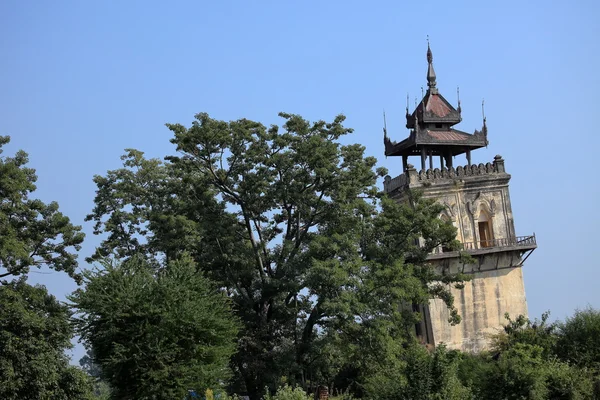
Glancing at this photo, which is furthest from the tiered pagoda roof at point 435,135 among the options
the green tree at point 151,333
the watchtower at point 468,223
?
the green tree at point 151,333

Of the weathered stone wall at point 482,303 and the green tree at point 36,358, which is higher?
the weathered stone wall at point 482,303

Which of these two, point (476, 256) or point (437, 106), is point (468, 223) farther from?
point (437, 106)

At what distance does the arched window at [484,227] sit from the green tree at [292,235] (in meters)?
10.3

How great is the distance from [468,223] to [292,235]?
1239 centimetres

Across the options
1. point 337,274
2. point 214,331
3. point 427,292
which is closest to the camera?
point 214,331

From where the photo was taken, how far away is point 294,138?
42156 mm

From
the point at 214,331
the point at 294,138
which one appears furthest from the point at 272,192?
the point at 214,331

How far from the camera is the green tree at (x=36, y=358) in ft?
116

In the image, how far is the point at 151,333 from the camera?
33.1 m

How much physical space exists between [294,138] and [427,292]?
810 centimetres

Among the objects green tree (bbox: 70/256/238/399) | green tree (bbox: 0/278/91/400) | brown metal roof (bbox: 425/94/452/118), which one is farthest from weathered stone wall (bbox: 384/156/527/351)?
green tree (bbox: 0/278/91/400)

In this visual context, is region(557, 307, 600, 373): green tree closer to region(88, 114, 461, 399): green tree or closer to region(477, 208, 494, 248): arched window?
region(88, 114, 461, 399): green tree

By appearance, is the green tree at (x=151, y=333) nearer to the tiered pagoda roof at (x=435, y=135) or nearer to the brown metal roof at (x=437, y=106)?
the tiered pagoda roof at (x=435, y=135)

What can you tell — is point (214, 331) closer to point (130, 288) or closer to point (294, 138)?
point (130, 288)
